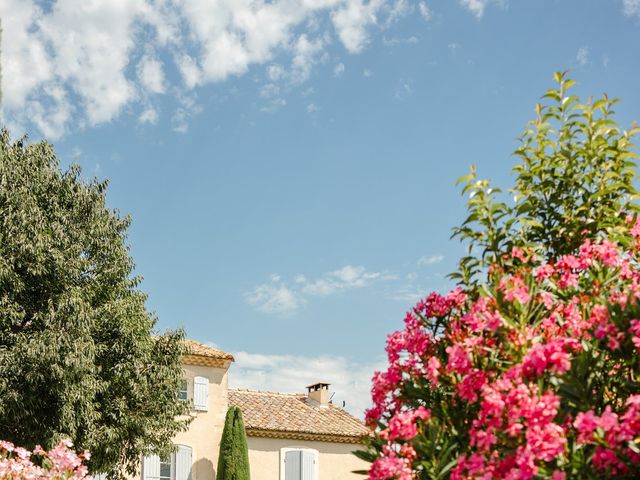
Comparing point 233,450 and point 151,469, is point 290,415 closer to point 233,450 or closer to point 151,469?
point 233,450

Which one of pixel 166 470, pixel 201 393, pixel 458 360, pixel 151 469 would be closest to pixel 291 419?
pixel 201 393

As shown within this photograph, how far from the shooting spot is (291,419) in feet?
111

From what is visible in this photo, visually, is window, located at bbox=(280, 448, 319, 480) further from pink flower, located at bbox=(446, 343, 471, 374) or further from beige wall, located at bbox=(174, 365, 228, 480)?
pink flower, located at bbox=(446, 343, 471, 374)

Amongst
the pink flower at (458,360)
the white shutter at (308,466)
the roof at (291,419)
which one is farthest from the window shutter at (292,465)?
the pink flower at (458,360)

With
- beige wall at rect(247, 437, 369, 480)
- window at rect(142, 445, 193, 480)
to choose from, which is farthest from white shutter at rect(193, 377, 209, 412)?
beige wall at rect(247, 437, 369, 480)

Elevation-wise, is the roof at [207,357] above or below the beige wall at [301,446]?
above

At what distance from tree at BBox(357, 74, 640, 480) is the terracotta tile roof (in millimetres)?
25166

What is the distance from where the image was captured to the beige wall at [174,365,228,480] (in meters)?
30.7

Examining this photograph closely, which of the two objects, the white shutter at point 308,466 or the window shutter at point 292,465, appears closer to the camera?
the window shutter at point 292,465

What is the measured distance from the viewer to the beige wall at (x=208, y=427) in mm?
30719

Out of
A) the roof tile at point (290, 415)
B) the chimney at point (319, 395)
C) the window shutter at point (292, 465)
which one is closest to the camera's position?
the window shutter at point (292, 465)

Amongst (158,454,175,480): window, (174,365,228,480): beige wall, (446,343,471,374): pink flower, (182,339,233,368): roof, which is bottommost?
(158,454,175,480): window

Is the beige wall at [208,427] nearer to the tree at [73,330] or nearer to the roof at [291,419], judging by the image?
the roof at [291,419]

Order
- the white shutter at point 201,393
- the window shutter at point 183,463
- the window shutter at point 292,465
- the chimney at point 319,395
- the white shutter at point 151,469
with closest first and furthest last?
the white shutter at point 151,469 → the window shutter at point 183,463 → the white shutter at point 201,393 → the window shutter at point 292,465 → the chimney at point 319,395
